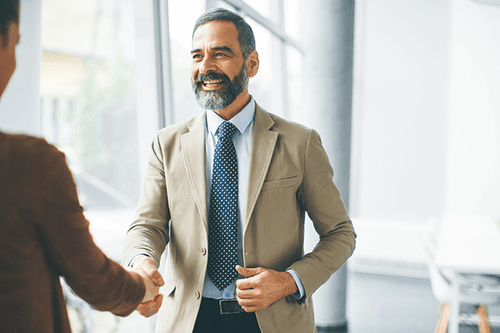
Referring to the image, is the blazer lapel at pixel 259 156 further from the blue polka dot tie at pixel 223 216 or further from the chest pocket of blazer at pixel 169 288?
the chest pocket of blazer at pixel 169 288

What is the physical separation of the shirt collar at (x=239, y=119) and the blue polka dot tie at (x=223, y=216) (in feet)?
0.21

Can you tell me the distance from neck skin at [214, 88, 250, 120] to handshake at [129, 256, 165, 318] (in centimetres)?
59

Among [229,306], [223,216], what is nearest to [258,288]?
[229,306]

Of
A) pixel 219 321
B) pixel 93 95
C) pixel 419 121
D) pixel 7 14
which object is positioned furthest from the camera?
pixel 419 121

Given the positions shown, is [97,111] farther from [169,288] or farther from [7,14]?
[7,14]

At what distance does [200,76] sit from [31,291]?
3.02 feet

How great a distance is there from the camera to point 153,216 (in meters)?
1.38

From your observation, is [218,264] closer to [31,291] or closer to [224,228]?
[224,228]

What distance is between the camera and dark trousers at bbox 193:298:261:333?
1325mm

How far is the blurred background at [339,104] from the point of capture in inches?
77.6

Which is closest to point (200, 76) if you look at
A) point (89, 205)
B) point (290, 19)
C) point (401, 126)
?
point (89, 205)

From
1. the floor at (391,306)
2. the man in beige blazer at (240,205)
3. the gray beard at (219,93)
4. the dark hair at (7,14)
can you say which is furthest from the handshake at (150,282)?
the floor at (391,306)

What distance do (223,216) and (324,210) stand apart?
36cm

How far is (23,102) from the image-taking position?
3.85ft
